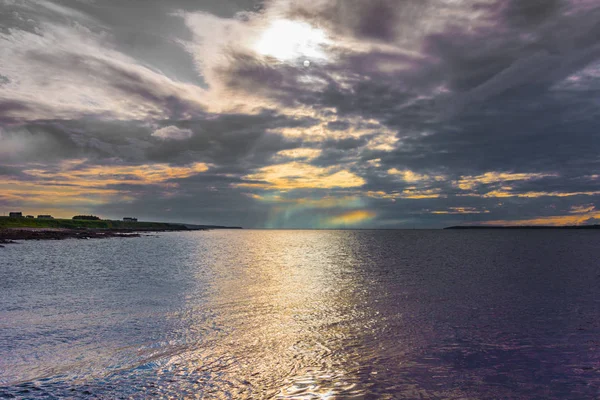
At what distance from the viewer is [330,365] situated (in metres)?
15.8

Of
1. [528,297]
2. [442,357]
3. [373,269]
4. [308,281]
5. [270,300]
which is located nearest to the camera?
[442,357]

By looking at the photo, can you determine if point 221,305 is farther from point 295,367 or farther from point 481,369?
point 481,369

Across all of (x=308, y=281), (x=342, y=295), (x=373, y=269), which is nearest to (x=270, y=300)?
(x=342, y=295)

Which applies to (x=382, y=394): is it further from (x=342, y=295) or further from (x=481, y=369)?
(x=342, y=295)

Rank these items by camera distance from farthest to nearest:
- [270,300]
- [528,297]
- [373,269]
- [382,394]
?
[373,269] → [528,297] → [270,300] → [382,394]

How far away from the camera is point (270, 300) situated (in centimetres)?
3097

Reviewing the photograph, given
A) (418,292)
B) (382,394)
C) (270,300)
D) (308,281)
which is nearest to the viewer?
(382,394)

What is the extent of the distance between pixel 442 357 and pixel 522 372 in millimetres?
3189

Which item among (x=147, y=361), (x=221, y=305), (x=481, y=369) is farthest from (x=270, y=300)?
(x=481, y=369)

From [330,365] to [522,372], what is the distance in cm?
798

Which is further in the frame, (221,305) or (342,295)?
(342,295)

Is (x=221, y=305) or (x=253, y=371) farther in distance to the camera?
(x=221, y=305)

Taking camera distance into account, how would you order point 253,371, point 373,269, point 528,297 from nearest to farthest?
point 253,371
point 528,297
point 373,269

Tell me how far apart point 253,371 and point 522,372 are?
11.2 metres
